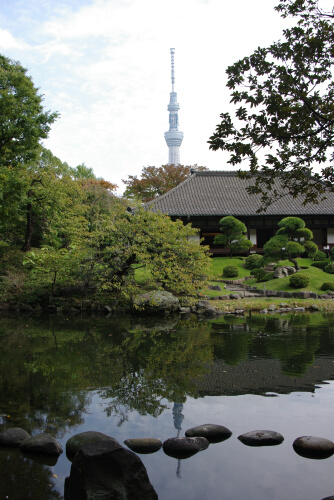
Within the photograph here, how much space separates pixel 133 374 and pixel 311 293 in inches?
619

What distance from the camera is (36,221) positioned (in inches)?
1083

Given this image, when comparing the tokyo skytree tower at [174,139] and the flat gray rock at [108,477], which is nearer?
the flat gray rock at [108,477]

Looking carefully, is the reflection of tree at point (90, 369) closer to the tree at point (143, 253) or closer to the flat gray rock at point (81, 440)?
the flat gray rock at point (81, 440)

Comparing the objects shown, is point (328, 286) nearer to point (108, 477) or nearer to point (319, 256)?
point (319, 256)

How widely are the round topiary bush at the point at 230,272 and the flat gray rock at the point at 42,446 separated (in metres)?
22.5

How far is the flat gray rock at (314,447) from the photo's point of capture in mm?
5273

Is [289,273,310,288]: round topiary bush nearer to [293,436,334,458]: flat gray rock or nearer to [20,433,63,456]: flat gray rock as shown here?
[293,436,334,458]: flat gray rock

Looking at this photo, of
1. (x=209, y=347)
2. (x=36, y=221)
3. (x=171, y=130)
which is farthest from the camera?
(x=171, y=130)

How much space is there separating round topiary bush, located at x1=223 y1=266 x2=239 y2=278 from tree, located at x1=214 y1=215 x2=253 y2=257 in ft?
13.1

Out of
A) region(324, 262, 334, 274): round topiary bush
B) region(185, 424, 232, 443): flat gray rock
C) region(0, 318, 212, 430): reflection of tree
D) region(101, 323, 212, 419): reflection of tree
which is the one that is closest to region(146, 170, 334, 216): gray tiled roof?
region(324, 262, 334, 274): round topiary bush

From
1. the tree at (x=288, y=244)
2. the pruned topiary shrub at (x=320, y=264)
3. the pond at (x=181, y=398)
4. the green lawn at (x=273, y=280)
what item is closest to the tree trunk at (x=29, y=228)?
the green lawn at (x=273, y=280)

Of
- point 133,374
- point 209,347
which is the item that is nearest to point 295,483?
point 133,374

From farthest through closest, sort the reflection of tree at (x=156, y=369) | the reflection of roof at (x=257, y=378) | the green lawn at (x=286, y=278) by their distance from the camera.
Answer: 1. the green lawn at (x=286, y=278)
2. the reflection of roof at (x=257, y=378)
3. the reflection of tree at (x=156, y=369)

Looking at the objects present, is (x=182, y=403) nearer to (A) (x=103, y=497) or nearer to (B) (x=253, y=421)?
(B) (x=253, y=421)
